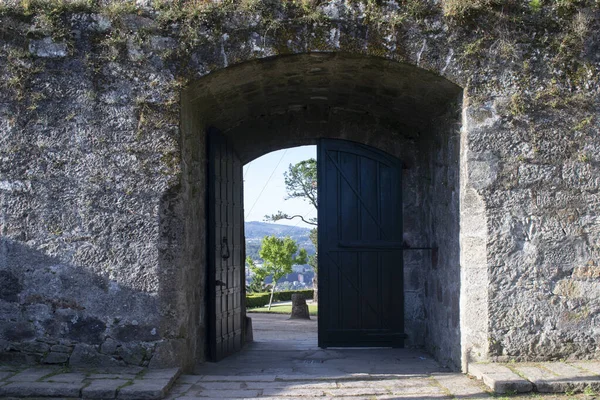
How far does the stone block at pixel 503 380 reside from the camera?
4.23 metres

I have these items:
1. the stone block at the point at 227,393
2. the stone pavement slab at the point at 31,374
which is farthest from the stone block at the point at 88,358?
the stone block at the point at 227,393

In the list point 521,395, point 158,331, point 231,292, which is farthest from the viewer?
point 231,292

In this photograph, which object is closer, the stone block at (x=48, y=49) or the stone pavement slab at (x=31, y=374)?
the stone pavement slab at (x=31, y=374)

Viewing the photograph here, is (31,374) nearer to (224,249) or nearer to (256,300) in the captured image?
(224,249)

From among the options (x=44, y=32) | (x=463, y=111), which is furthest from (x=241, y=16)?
(x=463, y=111)

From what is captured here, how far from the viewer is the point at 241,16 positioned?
4.93 meters

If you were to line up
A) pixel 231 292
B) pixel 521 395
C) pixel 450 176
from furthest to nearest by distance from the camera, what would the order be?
1. pixel 231 292
2. pixel 450 176
3. pixel 521 395

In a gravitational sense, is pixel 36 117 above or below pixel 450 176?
above

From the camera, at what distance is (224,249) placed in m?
6.43

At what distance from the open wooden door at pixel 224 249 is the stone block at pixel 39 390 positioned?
76.4 inches

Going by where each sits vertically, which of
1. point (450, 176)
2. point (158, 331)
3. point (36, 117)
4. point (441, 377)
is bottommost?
point (441, 377)

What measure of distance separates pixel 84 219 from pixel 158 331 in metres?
1.00

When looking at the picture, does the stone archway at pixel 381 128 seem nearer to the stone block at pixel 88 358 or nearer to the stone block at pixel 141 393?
the stone block at pixel 88 358

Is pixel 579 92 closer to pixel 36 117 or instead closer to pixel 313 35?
pixel 313 35
